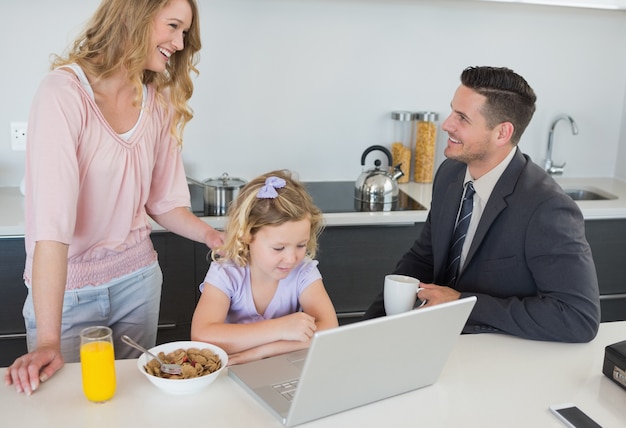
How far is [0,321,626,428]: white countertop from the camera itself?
3.90 feet

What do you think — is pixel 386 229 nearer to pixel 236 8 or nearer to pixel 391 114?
pixel 391 114

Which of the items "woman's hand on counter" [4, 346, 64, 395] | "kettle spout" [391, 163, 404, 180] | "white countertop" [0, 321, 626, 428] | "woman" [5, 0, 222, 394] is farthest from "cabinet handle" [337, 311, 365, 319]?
"woman's hand on counter" [4, 346, 64, 395]

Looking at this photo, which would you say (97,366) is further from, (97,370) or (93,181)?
(93,181)

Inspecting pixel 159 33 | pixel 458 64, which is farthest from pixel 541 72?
pixel 159 33

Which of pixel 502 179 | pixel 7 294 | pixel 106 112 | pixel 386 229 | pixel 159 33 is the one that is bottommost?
pixel 7 294

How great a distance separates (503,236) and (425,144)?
1.32 metres

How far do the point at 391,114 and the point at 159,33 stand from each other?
1.61m

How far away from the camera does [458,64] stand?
306 cm

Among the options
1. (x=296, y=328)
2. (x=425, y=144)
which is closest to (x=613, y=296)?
(x=425, y=144)

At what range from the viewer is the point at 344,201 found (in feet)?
9.04

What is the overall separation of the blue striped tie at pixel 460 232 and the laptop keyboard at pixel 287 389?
745 mm

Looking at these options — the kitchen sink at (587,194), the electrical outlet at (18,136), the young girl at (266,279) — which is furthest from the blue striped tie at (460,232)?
the electrical outlet at (18,136)

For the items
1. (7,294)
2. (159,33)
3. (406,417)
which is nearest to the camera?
(406,417)

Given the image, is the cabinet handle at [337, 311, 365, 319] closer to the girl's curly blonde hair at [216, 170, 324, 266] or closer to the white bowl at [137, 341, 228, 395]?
the girl's curly blonde hair at [216, 170, 324, 266]
